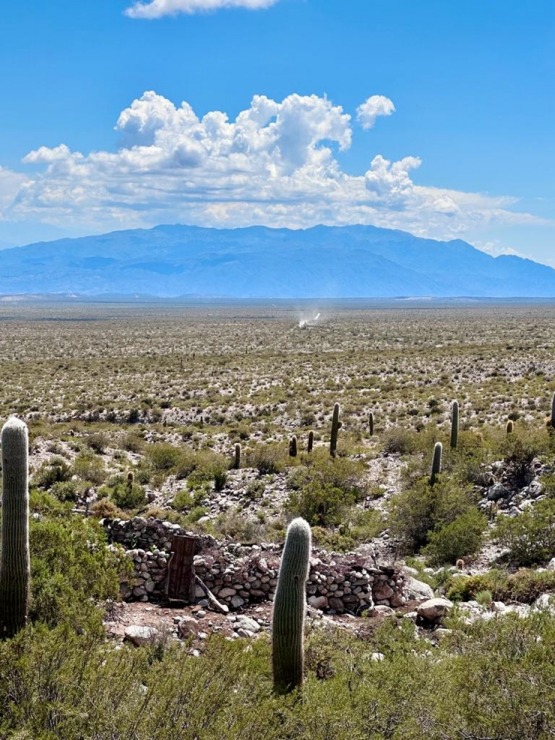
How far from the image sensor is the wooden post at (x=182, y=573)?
10484 mm

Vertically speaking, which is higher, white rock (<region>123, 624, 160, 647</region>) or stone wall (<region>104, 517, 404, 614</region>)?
white rock (<region>123, 624, 160, 647</region>)

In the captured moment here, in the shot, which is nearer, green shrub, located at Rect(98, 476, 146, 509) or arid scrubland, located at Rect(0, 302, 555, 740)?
arid scrubland, located at Rect(0, 302, 555, 740)

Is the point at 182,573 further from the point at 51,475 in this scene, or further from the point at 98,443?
the point at 98,443

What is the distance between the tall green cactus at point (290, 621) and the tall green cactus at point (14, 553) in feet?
9.07

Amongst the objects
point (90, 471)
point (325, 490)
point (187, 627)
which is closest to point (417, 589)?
point (187, 627)

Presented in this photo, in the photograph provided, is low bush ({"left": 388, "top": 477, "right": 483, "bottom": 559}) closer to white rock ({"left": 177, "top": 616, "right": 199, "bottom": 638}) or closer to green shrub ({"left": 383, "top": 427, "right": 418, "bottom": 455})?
white rock ({"left": 177, "top": 616, "right": 199, "bottom": 638})

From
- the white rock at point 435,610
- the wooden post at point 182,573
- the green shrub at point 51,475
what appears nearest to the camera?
the white rock at point 435,610

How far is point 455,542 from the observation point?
13281 millimetres

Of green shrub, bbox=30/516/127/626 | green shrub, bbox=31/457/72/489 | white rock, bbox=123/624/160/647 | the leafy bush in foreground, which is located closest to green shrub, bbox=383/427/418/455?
→ green shrub, bbox=31/457/72/489

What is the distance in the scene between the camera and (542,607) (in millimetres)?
9039

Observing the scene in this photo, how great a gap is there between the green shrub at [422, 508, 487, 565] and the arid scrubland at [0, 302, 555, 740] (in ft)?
0.10

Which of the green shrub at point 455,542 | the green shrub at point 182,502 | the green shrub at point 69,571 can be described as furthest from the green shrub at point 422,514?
the green shrub at point 69,571

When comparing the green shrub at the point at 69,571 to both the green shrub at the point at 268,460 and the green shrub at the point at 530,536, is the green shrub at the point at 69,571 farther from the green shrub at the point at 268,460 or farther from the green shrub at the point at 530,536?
the green shrub at the point at 268,460

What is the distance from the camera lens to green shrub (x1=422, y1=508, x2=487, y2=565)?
43.7ft
